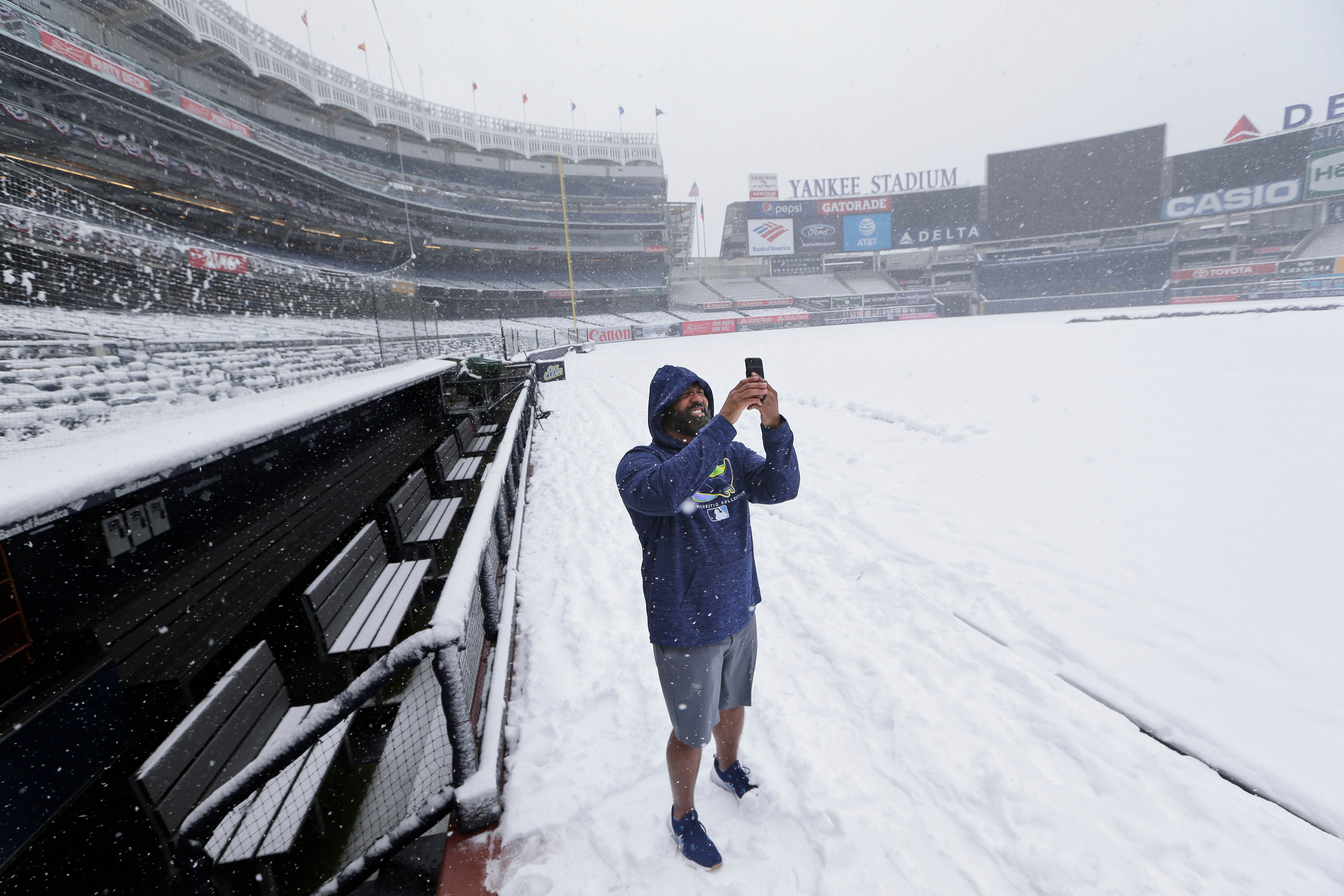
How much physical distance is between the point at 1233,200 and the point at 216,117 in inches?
2707

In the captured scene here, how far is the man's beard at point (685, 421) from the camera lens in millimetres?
1963

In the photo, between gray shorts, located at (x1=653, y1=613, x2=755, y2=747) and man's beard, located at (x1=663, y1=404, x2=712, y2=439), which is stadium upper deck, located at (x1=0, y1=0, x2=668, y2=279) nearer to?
man's beard, located at (x1=663, y1=404, x2=712, y2=439)

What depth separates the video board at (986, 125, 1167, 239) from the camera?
45.2 metres

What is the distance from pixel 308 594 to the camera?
2650 millimetres

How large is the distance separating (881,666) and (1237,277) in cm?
6162

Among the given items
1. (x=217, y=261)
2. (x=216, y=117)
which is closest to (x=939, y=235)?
(x=216, y=117)

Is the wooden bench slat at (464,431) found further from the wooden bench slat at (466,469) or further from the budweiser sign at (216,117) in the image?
the budweiser sign at (216,117)

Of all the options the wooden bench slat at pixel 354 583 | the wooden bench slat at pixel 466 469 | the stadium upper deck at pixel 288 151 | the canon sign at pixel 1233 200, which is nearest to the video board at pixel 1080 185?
the canon sign at pixel 1233 200

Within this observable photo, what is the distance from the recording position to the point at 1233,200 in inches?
1767

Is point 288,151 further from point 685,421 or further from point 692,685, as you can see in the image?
point 692,685

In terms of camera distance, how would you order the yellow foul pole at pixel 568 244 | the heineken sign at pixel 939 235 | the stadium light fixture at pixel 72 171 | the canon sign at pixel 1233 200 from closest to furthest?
1. the stadium light fixture at pixel 72 171
2. the canon sign at pixel 1233 200
3. the yellow foul pole at pixel 568 244
4. the heineken sign at pixel 939 235

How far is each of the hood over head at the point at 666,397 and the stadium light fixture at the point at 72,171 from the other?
2185 cm

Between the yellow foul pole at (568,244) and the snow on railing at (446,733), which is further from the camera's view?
the yellow foul pole at (568,244)

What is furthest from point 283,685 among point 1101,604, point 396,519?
point 1101,604
